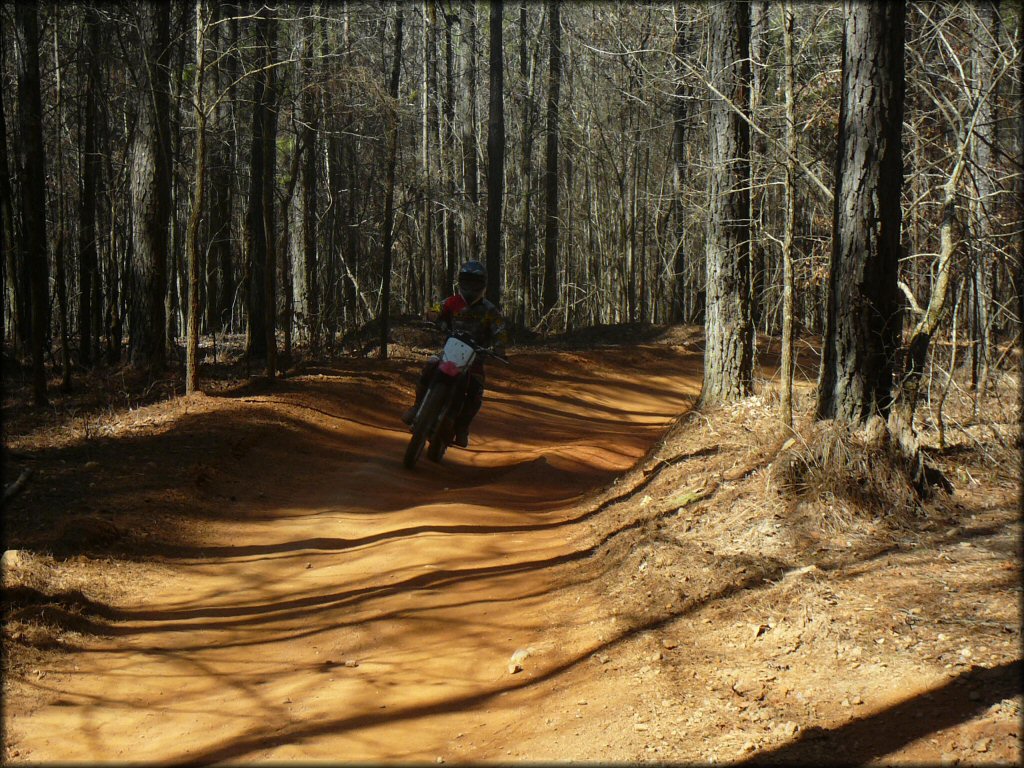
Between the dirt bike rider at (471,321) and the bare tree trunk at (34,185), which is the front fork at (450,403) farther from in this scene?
the bare tree trunk at (34,185)

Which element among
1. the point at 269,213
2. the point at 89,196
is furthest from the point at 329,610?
the point at 89,196

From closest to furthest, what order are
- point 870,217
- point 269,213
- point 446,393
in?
point 870,217
point 446,393
point 269,213

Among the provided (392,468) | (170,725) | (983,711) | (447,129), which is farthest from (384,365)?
(447,129)

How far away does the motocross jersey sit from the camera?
1111 cm

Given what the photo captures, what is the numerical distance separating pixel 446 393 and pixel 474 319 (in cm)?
98

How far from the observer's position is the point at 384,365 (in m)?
19.0

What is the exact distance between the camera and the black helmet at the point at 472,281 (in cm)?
1099

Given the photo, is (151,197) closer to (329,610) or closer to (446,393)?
(446,393)

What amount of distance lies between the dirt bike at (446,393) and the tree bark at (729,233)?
8.63 ft

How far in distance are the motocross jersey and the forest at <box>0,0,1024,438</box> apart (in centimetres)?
265

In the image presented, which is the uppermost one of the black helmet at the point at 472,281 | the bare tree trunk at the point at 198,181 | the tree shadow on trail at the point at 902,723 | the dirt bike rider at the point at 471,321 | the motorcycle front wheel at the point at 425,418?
the bare tree trunk at the point at 198,181

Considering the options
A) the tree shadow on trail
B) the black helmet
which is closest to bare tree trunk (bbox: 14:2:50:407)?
the black helmet

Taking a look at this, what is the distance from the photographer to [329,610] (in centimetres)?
655

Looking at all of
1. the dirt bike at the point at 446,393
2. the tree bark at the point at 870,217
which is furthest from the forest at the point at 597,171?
the dirt bike at the point at 446,393
